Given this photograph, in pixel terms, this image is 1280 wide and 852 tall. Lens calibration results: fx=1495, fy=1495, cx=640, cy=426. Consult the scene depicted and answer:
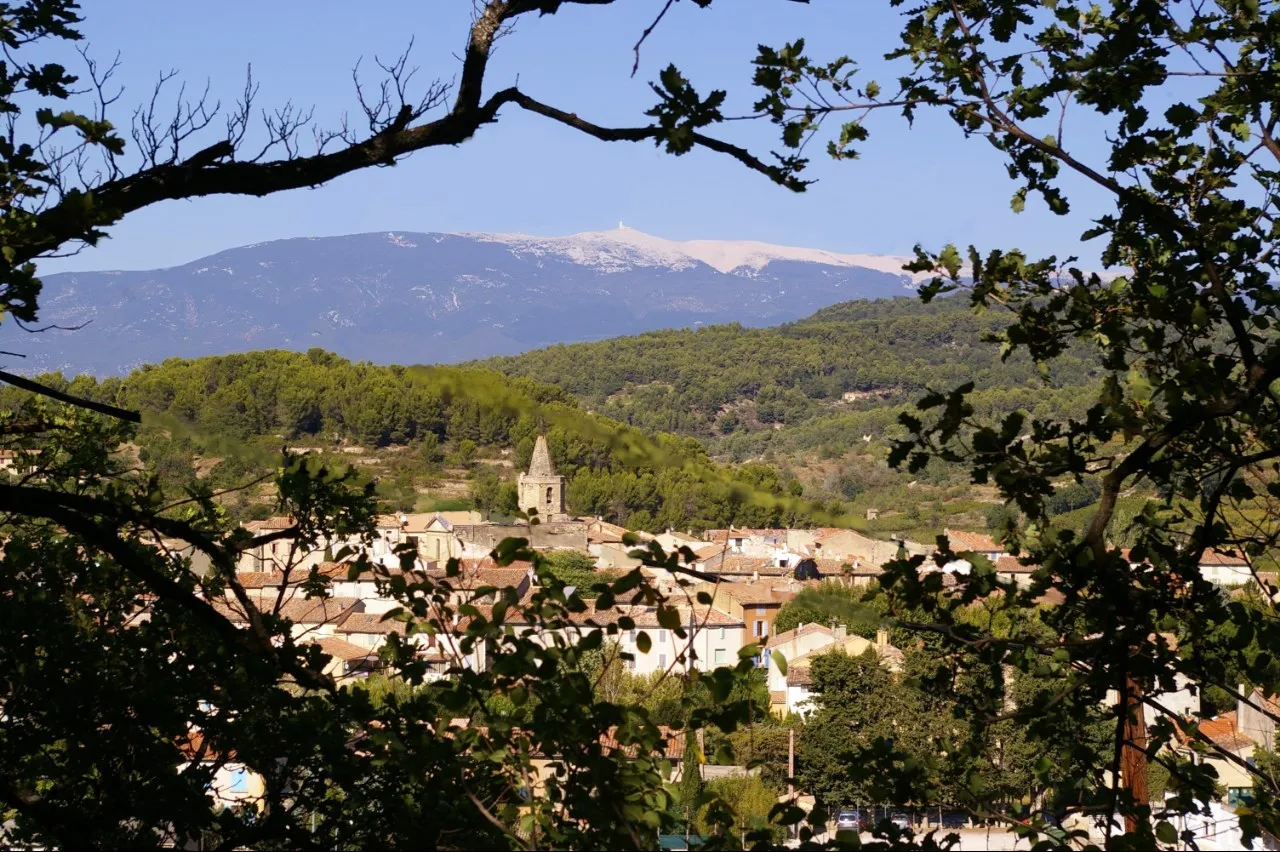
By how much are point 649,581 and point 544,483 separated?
5364 centimetres

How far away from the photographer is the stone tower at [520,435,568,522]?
53719 mm

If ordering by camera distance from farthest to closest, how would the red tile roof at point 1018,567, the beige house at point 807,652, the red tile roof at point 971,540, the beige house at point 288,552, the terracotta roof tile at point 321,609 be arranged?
1. the red tile roof at point 971,540
2. the beige house at point 807,652
3. the terracotta roof tile at point 321,609
4. the beige house at point 288,552
5. the red tile roof at point 1018,567

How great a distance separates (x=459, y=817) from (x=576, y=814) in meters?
0.30

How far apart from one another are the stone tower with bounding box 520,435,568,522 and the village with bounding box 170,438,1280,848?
94mm

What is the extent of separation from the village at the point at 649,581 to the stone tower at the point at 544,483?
0.09m

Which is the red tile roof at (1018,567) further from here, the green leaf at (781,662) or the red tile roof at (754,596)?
the red tile roof at (754,596)

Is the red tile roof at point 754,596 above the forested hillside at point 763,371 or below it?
below

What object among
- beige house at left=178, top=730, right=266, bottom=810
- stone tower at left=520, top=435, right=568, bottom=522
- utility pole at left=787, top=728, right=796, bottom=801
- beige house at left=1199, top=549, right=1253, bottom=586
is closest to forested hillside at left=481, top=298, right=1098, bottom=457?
stone tower at left=520, top=435, right=568, bottom=522

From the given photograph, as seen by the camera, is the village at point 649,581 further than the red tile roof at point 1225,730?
No

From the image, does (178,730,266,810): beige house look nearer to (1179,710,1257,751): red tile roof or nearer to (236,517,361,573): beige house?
(236,517,361,573): beige house

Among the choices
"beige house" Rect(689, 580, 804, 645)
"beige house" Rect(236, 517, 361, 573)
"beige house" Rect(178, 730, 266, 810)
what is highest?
"beige house" Rect(236, 517, 361, 573)

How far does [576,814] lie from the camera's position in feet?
7.50

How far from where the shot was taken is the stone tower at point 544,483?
5372cm

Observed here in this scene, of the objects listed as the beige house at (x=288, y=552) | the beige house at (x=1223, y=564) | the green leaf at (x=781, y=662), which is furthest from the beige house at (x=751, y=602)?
the green leaf at (x=781, y=662)
